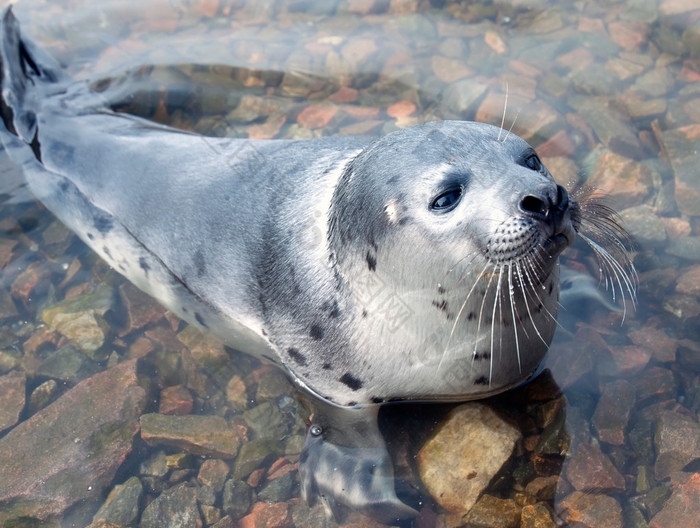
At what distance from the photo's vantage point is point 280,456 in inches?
139

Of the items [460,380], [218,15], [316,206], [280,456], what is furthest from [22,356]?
[218,15]

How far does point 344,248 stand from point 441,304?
50 cm

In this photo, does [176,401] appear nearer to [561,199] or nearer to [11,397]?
[11,397]

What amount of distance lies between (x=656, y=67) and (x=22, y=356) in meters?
4.71

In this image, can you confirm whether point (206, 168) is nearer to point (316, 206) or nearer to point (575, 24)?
point (316, 206)

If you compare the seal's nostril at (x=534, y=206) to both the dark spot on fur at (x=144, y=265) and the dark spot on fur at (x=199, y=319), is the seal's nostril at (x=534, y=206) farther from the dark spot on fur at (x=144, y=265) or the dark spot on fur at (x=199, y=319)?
the dark spot on fur at (x=144, y=265)

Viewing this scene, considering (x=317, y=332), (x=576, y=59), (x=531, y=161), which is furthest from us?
(x=576, y=59)

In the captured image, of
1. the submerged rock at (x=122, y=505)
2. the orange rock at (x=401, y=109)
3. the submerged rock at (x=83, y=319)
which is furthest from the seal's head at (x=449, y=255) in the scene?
the orange rock at (x=401, y=109)

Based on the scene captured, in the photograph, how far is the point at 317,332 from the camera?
3289 millimetres

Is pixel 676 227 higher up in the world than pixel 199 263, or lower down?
lower down

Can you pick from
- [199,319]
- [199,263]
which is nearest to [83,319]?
[199,319]

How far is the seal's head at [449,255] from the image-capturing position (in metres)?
2.53

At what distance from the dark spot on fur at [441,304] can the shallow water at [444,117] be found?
2.49 feet

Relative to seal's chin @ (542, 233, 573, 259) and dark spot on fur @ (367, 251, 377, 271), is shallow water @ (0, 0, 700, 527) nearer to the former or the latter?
dark spot on fur @ (367, 251, 377, 271)
